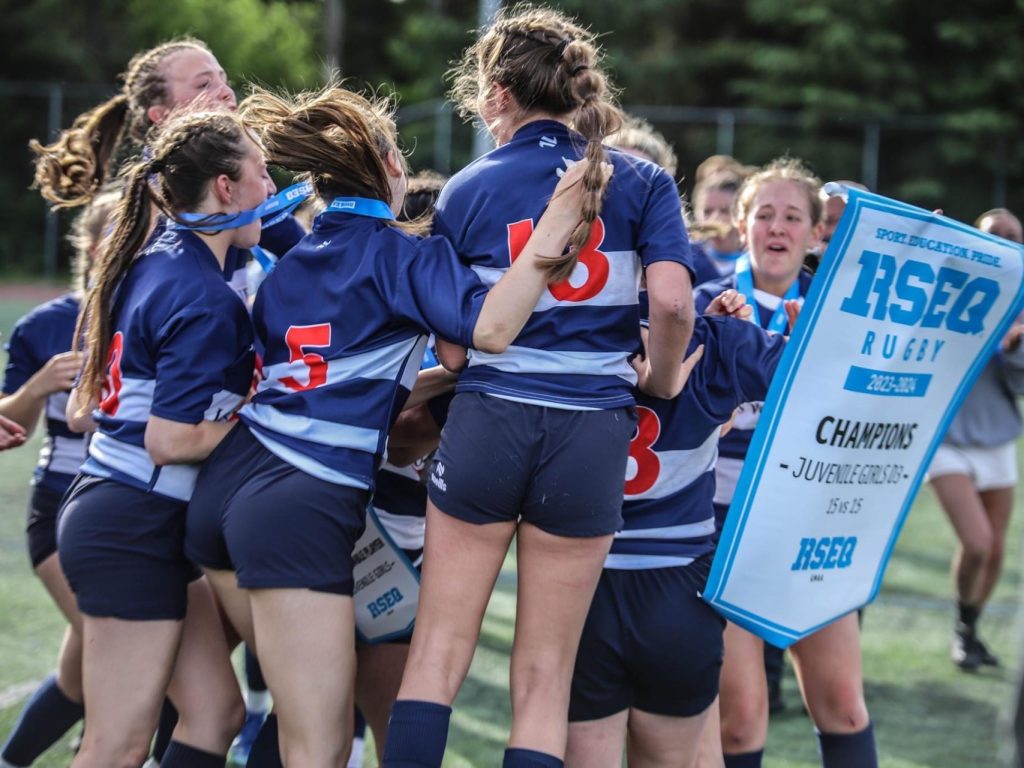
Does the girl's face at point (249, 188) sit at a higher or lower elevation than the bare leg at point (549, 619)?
higher

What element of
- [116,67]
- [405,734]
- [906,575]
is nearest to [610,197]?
[405,734]

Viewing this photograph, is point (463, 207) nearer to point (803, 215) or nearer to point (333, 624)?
point (333, 624)

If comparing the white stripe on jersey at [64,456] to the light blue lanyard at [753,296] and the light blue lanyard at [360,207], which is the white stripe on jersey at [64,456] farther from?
the light blue lanyard at [753,296]

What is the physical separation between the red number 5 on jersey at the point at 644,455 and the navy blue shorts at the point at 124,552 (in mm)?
1073

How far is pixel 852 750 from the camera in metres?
3.53

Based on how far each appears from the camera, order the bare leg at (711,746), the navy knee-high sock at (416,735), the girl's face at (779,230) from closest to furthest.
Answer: the navy knee-high sock at (416,735) → the bare leg at (711,746) → the girl's face at (779,230)

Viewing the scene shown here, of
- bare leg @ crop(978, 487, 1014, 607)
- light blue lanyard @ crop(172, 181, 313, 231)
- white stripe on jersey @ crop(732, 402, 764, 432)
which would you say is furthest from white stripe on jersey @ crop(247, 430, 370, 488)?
bare leg @ crop(978, 487, 1014, 607)

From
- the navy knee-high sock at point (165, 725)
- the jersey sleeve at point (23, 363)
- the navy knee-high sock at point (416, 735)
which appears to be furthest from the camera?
the jersey sleeve at point (23, 363)

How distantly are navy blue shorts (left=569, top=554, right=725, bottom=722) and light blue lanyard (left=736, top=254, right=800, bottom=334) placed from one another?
94 cm

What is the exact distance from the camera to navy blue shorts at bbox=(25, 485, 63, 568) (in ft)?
13.5

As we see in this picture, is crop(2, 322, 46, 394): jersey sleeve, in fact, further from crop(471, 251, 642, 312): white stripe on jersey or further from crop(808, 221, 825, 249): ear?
crop(808, 221, 825, 249): ear

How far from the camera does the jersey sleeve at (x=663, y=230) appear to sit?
2826 millimetres

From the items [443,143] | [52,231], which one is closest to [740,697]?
[443,143]

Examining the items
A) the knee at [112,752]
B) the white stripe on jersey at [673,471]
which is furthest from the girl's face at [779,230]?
the knee at [112,752]
